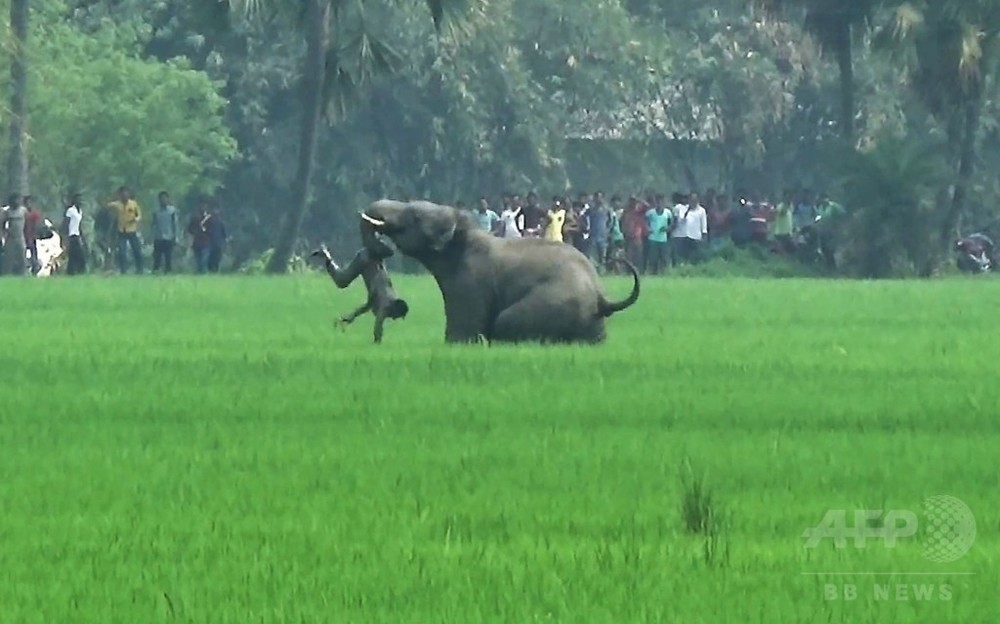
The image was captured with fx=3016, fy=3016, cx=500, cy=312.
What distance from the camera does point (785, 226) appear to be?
54.0 meters

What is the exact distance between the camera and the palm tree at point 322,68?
4822cm

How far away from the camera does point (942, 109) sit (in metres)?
55.8

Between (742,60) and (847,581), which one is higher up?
(742,60)

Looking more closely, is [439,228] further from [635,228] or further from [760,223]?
[760,223]

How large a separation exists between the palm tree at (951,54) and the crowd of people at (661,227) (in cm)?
258

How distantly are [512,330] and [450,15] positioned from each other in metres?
27.6

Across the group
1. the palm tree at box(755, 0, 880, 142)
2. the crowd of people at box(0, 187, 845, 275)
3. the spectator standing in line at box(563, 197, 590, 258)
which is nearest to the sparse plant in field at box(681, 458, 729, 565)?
the crowd of people at box(0, 187, 845, 275)

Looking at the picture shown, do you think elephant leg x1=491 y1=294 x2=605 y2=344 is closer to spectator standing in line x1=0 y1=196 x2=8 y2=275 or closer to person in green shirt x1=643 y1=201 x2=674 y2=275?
spectator standing in line x1=0 y1=196 x2=8 y2=275

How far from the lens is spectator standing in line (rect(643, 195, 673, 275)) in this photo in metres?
53.5

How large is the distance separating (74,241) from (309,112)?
189 inches

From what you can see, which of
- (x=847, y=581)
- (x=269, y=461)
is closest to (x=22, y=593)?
(x=847, y=581)

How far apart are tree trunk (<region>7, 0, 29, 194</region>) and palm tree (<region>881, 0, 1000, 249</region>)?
49.0 feet

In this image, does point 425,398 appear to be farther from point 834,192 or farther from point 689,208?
point 689,208

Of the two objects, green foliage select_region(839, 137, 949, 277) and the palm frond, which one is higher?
the palm frond
